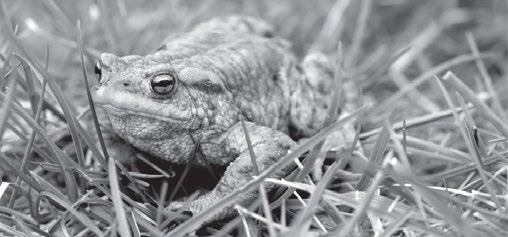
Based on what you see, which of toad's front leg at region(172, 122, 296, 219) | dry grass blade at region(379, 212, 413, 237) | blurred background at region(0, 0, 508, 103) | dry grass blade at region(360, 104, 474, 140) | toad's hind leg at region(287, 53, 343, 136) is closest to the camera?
dry grass blade at region(379, 212, 413, 237)

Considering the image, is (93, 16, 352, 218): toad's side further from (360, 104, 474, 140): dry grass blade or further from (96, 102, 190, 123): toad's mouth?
(360, 104, 474, 140): dry grass blade

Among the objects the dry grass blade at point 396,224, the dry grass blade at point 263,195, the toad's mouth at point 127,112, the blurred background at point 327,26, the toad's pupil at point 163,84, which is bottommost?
the dry grass blade at point 396,224

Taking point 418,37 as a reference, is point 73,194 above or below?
below

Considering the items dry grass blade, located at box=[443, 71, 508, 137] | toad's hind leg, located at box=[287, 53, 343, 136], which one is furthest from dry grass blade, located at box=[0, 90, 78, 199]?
dry grass blade, located at box=[443, 71, 508, 137]

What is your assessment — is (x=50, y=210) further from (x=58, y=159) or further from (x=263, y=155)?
(x=263, y=155)

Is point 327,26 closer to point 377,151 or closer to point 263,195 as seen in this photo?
point 377,151

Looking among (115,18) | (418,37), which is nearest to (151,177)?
(115,18)

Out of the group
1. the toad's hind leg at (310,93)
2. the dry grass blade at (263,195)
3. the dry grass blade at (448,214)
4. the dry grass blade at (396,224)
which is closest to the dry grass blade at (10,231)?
the dry grass blade at (263,195)

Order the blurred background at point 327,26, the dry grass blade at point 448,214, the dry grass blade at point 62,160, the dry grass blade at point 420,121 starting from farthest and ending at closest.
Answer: the blurred background at point 327,26 → the dry grass blade at point 420,121 → the dry grass blade at point 62,160 → the dry grass blade at point 448,214

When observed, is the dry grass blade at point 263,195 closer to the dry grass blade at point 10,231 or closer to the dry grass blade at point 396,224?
the dry grass blade at point 396,224
